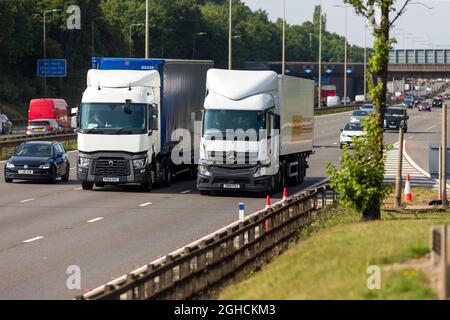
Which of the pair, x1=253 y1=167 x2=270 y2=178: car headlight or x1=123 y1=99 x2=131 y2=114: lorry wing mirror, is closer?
x1=253 y1=167 x2=270 y2=178: car headlight

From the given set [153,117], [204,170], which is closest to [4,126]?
[153,117]

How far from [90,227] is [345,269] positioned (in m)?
12.4

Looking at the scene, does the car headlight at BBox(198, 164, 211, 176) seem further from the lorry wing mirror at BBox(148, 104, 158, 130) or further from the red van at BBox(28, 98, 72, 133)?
the red van at BBox(28, 98, 72, 133)

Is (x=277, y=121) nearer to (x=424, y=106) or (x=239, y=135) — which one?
(x=239, y=135)

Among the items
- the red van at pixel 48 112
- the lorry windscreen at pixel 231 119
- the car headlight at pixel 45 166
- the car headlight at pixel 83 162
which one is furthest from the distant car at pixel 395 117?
the lorry windscreen at pixel 231 119

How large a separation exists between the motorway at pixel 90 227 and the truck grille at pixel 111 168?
62cm

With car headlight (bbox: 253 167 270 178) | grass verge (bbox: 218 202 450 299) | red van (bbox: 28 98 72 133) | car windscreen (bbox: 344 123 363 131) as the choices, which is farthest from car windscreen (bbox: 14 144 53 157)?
red van (bbox: 28 98 72 133)

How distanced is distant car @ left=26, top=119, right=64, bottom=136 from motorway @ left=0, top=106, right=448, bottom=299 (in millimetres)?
33660

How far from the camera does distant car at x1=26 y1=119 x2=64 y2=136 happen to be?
250ft

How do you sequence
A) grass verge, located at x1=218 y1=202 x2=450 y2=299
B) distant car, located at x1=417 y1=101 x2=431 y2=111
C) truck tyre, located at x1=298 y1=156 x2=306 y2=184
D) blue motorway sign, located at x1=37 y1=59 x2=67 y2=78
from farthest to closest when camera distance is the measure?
distant car, located at x1=417 y1=101 x2=431 y2=111
blue motorway sign, located at x1=37 y1=59 x2=67 y2=78
truck tyre, located at x1=298 y1=156 x2=306 y2=184
grass verge, located at x1=218 y1=202 x2=450 y2=299

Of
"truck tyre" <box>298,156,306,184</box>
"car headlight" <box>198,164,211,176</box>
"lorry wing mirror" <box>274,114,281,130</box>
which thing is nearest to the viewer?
"car headlight" <box>198,164,211,176</box>

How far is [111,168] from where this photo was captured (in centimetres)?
3697

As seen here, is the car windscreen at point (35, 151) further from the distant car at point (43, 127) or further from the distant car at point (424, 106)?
the distant car at point (424, 106)
